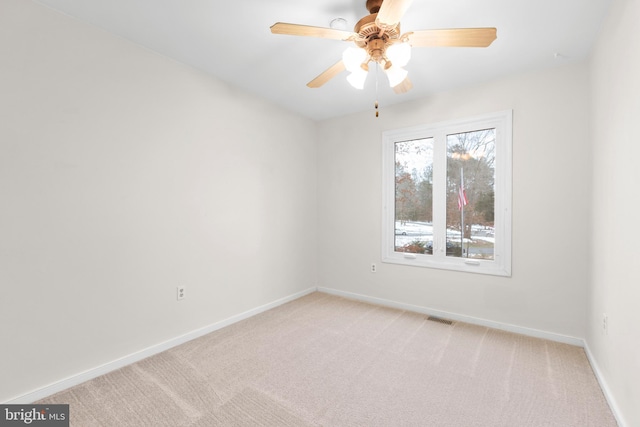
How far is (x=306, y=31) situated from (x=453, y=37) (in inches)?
33.6

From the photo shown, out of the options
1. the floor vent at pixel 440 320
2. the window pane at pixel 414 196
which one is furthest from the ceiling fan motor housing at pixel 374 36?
the floor vent at pixel 440 320

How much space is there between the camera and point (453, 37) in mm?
1687

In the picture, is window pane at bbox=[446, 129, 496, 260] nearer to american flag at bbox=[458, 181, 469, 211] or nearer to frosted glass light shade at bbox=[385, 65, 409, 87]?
american flag at bbox=[458, 181, 469, 211]

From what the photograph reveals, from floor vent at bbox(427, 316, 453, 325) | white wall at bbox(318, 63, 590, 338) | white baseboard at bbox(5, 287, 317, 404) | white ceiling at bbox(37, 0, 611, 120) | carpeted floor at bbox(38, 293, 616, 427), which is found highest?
white ceiling at bbox(37, 0, 611, 120)

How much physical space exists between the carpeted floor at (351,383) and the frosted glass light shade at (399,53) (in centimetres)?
213

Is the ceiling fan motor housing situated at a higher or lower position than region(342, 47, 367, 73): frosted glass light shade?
higher

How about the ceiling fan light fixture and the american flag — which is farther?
the american flag

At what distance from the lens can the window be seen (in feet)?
9.77

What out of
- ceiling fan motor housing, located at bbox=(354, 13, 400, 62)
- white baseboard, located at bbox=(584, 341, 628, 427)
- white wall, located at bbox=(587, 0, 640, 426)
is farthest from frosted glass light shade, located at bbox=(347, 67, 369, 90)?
white baseboard, located at bbox=(584, 341, 628, 427)

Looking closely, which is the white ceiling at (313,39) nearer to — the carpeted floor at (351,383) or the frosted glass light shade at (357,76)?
the frosted glass light shade at (357,76)

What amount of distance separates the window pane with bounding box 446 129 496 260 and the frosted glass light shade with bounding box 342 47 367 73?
6.29ft

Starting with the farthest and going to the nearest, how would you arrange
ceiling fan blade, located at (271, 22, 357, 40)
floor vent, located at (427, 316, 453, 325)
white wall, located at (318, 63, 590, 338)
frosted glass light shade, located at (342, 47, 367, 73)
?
floor vent, located at (427, 316, 453, 325), white wall, located at (318, 63, 590, 338), frosted glass light shade, located at (342, 47, 367, 73), ceiling fan blade, located at (271, 22, 357, 40)

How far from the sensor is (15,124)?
179 cm

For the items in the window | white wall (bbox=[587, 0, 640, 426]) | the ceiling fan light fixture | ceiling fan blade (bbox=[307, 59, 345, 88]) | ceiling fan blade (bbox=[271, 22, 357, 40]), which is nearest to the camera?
white wall (bbox=[587, 0, 640, 426])
